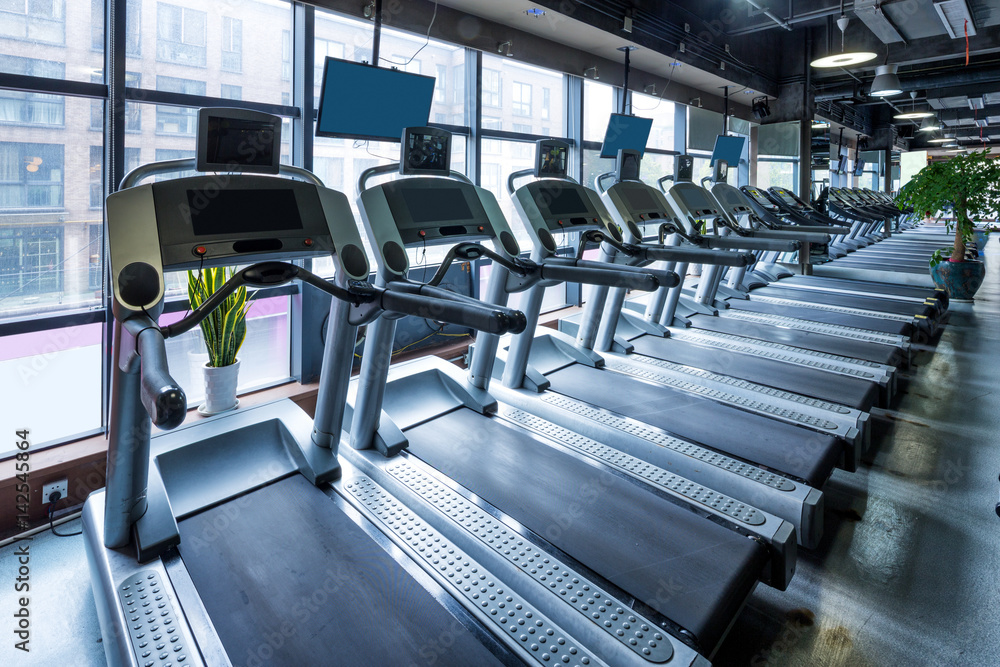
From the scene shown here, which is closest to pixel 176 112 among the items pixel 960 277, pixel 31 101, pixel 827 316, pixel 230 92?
pixel 230 92

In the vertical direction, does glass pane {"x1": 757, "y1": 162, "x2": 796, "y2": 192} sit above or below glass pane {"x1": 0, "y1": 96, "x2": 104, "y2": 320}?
above

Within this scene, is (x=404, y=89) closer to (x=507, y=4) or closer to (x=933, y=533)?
(x=507, y=4)

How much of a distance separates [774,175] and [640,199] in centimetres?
577

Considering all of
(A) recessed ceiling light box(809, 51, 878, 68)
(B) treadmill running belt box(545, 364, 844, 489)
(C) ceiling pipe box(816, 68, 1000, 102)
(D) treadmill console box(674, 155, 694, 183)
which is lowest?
(B) treadmill running belt box(545, 364, 844, 489)

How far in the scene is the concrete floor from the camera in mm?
1782

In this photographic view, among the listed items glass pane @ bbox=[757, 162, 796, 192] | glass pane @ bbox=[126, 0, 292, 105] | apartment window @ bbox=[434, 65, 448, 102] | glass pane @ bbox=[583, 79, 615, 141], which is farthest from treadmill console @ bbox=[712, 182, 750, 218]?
glass pane @ bbox=[126, 0, 292, 105]

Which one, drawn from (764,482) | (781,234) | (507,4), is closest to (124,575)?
(764,482)

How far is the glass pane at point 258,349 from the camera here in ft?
11.0

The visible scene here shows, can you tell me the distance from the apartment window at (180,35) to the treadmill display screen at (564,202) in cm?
195

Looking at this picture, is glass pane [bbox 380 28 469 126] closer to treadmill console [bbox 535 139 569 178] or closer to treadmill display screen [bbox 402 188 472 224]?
treadmill console [bbox 535 139 569 178]

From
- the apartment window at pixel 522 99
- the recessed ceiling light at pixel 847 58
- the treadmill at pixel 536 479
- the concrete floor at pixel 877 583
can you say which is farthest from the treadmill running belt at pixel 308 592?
the recessed ceiling light at pixel 847 58

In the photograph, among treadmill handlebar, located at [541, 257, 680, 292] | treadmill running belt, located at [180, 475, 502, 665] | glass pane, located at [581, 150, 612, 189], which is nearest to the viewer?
treadmill running belt, located at [180, 475, 502, 665]

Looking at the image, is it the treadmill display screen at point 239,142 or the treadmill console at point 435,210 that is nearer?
the treadmill display screen at point 239,142

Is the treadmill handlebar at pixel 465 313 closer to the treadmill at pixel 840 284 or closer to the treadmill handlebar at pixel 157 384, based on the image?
the treadmill handlebar at pixel 157 384
